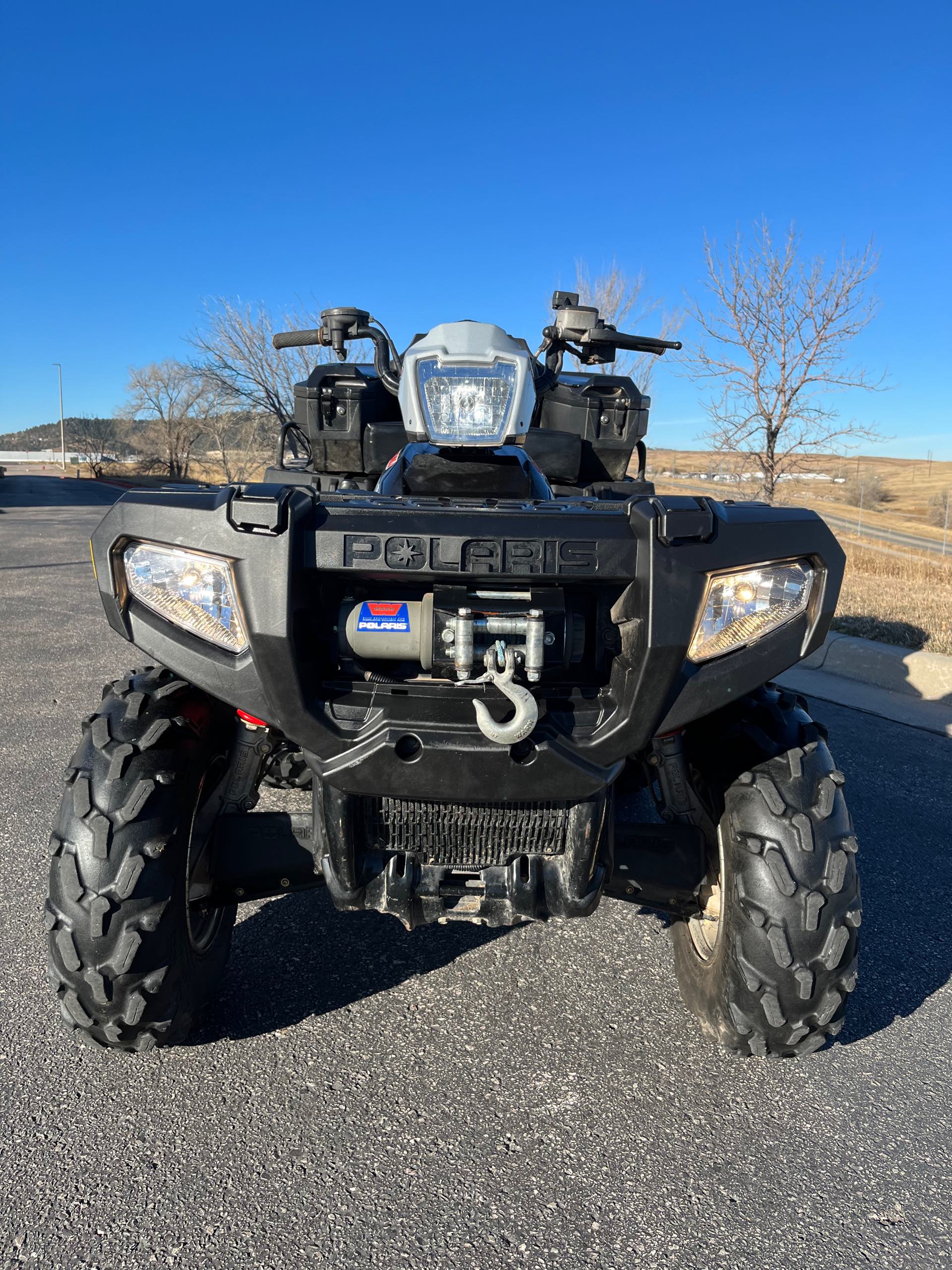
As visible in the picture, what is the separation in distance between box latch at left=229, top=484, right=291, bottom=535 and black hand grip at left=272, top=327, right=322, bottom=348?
1498 mm

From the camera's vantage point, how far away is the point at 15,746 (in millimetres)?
4562

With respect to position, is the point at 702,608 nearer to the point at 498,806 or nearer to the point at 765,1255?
the point at 498,806

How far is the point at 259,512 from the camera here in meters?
1.77

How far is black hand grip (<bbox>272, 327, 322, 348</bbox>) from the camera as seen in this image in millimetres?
3159

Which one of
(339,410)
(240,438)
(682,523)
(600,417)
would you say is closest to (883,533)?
(240,438)

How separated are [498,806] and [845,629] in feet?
20.8

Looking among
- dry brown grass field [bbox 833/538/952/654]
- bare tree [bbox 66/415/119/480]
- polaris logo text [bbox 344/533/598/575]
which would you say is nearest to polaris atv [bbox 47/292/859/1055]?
polaris logo text [bbox 344/533/598/575]

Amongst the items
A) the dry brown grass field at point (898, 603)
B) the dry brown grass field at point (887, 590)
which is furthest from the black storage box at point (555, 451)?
the dry brown grass field at point (887, 590)

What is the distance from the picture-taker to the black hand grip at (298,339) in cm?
316

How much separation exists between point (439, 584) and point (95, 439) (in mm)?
86113

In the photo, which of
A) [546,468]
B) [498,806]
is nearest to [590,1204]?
[498,806]

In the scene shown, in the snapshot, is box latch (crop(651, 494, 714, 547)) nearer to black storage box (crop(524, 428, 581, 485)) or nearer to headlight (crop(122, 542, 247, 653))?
headlight (crop(122, 542, 247, 653))

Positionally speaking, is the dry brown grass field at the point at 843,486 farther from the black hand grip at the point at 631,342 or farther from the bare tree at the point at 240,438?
the bare tree at the point at 240,438

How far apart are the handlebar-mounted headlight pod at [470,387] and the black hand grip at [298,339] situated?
74 centimetres
